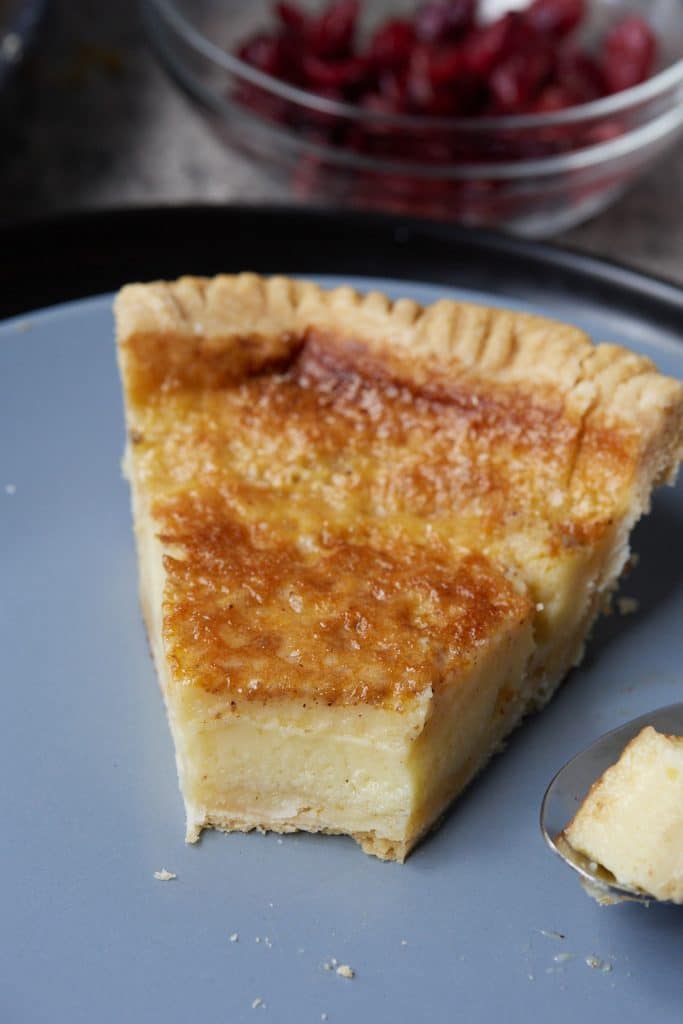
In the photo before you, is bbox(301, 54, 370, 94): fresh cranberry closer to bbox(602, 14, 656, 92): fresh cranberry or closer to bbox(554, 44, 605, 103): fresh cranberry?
bbox(554, 44, 605, 103): fresh cranberry

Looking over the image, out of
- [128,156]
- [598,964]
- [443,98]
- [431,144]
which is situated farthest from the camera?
[128,156]

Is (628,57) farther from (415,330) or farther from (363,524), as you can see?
(363,524)

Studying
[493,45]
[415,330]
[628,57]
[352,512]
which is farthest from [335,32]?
[352,512]

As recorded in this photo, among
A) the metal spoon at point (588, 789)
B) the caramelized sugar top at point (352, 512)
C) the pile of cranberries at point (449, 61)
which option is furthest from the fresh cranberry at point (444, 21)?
the metal spoon at point (588, 789)

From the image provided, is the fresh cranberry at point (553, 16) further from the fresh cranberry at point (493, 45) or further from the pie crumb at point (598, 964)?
the pie crumb at point (598, 964)

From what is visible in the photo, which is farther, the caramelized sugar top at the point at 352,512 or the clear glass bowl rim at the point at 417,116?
the clear glass bowl rim at the point at 417,116

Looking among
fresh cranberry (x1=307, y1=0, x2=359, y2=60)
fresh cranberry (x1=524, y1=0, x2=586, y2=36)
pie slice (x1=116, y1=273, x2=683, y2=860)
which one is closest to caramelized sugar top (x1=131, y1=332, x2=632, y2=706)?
pie slice (x1=116, y1=273, x2=683, y2=860)

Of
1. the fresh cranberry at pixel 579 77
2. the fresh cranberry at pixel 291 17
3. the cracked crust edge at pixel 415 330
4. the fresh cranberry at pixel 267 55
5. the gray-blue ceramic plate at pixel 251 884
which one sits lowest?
the gray-blue ceramic plate at pixel 251 884
